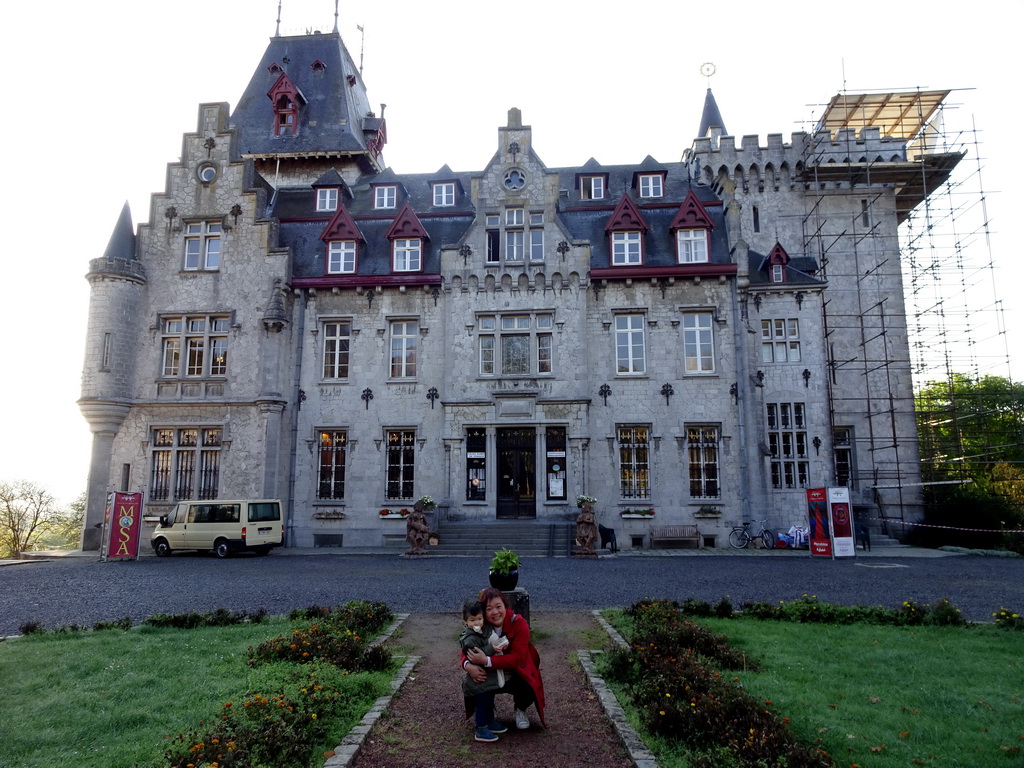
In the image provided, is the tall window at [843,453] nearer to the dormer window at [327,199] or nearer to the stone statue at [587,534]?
the stone statue at [587,534]

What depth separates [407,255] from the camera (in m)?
27.4

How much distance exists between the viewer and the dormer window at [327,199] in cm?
2975

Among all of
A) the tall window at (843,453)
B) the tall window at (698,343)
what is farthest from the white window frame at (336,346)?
the tall window at (843,453)

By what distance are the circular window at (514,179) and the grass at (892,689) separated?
2112cm

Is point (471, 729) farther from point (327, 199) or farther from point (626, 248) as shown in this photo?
point (327, 199)

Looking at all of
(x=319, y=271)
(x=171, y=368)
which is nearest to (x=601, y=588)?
(x=319, y=271)

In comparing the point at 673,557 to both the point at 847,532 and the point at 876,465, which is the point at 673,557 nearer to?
the point at 847,532

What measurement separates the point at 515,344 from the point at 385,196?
9846 mm

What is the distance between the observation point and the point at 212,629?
10000 millimetres

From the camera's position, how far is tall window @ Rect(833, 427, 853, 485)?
30250mm

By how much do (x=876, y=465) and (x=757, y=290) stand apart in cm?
1044

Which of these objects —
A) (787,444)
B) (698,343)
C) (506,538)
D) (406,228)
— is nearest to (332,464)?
(506,538)

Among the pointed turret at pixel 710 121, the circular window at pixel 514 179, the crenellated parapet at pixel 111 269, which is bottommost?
the crenellated parapet at pixel 111 269

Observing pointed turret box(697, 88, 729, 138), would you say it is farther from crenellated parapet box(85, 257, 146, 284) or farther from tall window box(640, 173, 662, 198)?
crenellated parapet box(85, 257, 146, 284)
